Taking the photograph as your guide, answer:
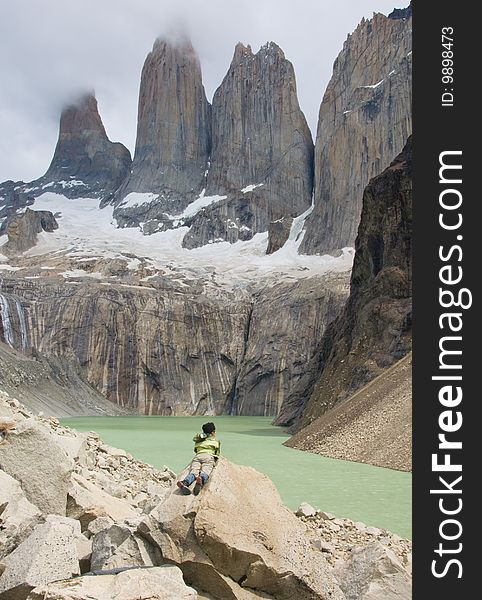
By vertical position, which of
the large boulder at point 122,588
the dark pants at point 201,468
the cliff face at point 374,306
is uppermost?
the cliff face at point 374,306

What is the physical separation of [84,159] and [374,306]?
419 ft

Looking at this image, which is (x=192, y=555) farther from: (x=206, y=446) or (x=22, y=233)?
(x=22, y=233)

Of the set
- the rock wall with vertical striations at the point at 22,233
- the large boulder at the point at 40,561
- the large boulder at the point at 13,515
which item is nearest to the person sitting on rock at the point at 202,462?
the large boulder at the point at 40,561

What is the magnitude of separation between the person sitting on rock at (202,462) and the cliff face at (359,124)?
86926 mm

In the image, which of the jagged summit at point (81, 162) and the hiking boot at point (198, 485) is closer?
the hiking boot at point (198, 485)

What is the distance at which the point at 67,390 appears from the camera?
59.3m

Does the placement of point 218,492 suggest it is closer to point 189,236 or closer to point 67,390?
point 67,390

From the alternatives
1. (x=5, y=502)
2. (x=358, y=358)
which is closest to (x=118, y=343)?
(x=358, y=358)

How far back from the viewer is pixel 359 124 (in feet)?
314

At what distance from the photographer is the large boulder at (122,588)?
4.46 meters

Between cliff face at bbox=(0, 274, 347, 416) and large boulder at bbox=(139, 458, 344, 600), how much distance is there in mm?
65266

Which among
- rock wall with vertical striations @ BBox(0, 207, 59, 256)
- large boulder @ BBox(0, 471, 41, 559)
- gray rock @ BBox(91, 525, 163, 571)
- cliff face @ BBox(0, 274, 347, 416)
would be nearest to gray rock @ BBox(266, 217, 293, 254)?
cliff face @ BBox(0, 274, 347, 416)

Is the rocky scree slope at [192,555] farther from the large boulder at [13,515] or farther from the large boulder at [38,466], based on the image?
the large boulder at [38,466]

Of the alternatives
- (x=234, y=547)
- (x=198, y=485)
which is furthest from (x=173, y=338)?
(x=234, y=547)
